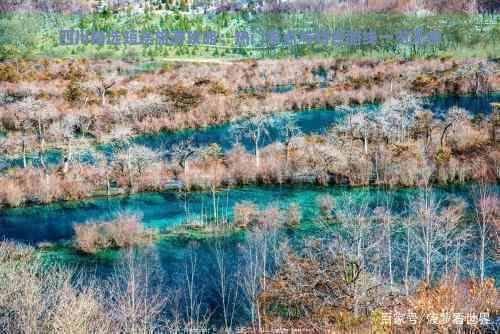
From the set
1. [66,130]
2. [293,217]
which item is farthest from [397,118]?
[66,130]

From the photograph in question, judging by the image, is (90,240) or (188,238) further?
(188,238)

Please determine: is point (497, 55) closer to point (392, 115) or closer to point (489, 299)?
point (392, 115)

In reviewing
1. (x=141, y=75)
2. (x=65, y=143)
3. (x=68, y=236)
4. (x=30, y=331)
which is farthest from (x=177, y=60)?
(x=30, y=331)

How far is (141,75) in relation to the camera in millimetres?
69188

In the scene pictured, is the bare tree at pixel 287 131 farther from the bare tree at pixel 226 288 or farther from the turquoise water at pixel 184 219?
the bare tree at pixel 226 288

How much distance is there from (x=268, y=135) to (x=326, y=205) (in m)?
14.9

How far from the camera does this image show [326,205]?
28719 mm

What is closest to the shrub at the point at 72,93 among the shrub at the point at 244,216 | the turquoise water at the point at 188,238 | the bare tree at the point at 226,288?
the turquoise water at the point at 188,238

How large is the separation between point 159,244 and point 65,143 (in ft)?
57.2

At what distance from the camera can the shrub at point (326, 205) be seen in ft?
92.5

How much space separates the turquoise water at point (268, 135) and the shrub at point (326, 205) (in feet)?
42.8

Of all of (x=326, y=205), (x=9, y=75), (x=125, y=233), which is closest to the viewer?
(x=125, y=233)

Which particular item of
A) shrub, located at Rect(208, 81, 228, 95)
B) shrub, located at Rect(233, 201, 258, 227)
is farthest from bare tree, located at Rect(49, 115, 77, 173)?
shrub, located at Rect(208, 81, 228, 95)

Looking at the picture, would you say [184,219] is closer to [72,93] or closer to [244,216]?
[244,216]
